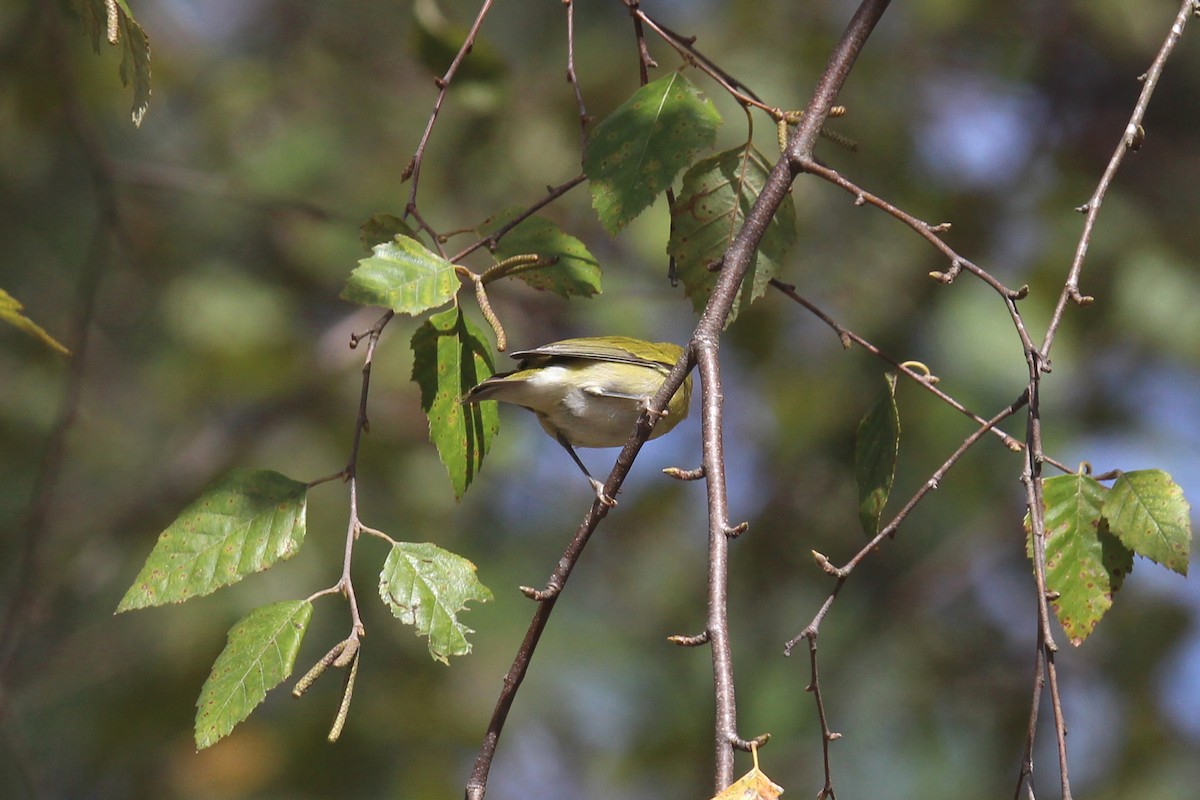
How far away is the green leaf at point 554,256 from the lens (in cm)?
176

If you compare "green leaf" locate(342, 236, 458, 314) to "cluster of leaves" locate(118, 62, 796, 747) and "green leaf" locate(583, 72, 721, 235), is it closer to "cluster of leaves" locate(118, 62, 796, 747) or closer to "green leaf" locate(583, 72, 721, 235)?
"cluster of leaves" locate(118, 62, 796, 747)

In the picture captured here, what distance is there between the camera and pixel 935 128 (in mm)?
5508

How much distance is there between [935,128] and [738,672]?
276 cm

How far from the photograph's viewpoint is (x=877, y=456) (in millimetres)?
1720

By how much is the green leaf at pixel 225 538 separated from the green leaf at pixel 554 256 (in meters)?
0.48

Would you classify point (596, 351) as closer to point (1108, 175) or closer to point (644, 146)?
point (644, 146)

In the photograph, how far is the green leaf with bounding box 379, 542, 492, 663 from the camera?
1.50m

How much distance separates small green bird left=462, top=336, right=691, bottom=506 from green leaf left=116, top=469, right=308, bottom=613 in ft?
2.76

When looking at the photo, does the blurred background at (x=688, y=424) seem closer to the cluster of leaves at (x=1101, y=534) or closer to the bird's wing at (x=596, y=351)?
the bird's wing at (x=596, y=351)

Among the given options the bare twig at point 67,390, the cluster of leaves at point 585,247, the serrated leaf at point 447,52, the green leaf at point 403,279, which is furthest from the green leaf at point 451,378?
the serrated leaf at point 447,52

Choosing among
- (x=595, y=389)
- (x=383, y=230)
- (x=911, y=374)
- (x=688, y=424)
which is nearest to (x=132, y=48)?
(x=383, y=230)

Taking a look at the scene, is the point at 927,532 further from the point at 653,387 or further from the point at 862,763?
the point at 653,387

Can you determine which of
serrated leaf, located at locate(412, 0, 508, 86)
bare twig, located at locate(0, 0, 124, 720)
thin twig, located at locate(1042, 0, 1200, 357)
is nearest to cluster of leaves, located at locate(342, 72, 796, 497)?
thin twig, located at locate(1042, 0, 1200, 357)

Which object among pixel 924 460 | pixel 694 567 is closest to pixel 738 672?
pixel 694 567
